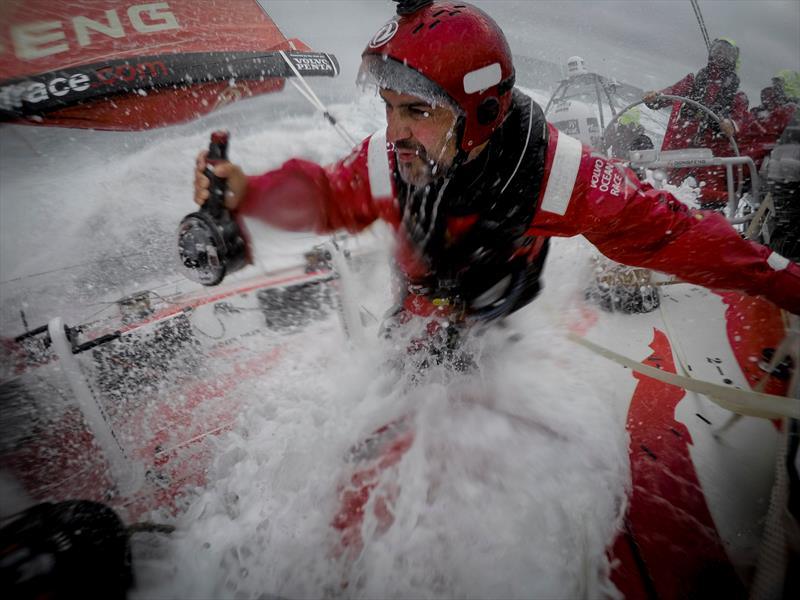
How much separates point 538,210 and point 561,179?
133mm

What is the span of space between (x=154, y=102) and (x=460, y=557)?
28.9 ft

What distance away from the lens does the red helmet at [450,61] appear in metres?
1.23

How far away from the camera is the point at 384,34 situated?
1.35 m

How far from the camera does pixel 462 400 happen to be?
184 cm

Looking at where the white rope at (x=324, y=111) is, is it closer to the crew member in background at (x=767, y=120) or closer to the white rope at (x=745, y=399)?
the white rope at (x=745, y=399)

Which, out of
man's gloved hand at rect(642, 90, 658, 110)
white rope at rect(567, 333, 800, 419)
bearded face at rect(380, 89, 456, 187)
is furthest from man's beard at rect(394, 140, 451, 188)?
man's gloved hand at rect(642, 90, 658, 110)

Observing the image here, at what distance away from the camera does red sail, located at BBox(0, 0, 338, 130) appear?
537 centimetres

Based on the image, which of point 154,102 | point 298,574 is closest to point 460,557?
point 298,574

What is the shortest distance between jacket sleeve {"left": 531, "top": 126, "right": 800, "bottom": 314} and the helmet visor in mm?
469

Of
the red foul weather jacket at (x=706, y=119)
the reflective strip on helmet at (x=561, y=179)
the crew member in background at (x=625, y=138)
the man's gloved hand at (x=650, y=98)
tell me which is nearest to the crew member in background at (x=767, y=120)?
the red foul weather jacket at (x=706, y=119)

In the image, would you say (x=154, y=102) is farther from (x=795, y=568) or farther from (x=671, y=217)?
(x=795, y=568)

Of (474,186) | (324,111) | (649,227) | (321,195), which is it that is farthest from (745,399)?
(324,111)

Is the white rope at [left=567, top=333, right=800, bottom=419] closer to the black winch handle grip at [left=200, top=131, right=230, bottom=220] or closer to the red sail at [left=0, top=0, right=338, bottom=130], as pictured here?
the black winch handle grip at [left=200, top=131, right=230, bottom=220]

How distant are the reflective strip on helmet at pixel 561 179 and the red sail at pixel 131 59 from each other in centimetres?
738
